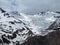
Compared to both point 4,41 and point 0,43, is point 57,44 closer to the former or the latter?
point 0,43

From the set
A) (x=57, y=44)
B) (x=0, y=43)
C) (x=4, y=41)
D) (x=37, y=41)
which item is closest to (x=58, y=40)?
(x=57, y=44)

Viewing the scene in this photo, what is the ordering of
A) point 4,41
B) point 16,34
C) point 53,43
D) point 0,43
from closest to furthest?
point 53,43 < point 0,43 < point 4,41 < point 16,34

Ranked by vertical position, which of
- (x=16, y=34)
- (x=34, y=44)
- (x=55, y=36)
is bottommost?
(x=16, y=34)

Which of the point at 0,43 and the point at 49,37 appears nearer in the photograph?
the point at 49,37

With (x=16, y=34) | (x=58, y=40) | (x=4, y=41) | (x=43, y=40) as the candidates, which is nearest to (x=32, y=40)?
(x=43, y=40)

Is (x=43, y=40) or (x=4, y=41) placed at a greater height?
(x=43, y=40)

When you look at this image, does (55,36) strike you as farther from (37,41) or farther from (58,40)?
(37,41)

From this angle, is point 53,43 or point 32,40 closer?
point 53,43

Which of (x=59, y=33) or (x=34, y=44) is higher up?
(x=59, y=33)

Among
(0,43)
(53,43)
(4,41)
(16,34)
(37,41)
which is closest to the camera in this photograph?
(53,43)
